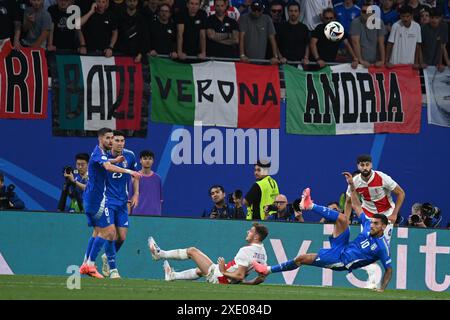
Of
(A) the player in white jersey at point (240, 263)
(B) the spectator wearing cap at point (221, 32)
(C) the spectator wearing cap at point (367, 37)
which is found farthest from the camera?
(C) the spectator wearing cap at point (367, 37)

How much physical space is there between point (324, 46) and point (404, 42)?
1538mm

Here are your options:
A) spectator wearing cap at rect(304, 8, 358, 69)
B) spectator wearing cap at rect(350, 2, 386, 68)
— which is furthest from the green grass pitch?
spectator wearing cap at rect(350, 2, 386, 68)

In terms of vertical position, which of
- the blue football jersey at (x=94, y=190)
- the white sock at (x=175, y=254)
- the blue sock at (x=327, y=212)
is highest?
the blue football jersey at (x=94, y=190)

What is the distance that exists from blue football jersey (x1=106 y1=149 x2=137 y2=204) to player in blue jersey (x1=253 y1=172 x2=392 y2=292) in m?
2.25

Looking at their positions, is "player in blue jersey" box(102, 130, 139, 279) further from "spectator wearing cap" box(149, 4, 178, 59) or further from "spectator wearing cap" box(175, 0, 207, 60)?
"spectator wearing cap" box(175, 0, 207, 60)

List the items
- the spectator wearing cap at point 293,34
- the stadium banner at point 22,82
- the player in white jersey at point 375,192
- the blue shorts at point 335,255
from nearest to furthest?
the blue shorts at point 335,255
the player in white jersey at point 375,192
the stadium banner at point 22,82
the spectator wearing cap at point 293,34

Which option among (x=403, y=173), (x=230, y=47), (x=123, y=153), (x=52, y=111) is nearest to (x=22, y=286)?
(x=123, y=153)

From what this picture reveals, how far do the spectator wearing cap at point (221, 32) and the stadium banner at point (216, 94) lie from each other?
0.30 meters

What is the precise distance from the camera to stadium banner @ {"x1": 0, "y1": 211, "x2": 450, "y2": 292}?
1928cm

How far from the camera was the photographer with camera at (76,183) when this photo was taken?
19.8 m

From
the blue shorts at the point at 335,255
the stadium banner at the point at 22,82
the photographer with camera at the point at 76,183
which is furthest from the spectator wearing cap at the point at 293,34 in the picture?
the blue shorts at the point at 335,255

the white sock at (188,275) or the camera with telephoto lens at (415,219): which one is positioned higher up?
the camera with telephoto lens at (415,219)

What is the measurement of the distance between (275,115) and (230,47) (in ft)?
4.92

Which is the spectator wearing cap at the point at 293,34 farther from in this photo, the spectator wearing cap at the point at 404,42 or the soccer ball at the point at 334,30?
the spectator wearing cap at the point at 404,42
